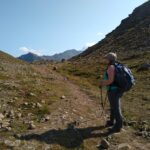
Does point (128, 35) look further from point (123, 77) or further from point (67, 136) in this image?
point (67, 136)

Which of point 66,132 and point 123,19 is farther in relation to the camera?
point 123,19

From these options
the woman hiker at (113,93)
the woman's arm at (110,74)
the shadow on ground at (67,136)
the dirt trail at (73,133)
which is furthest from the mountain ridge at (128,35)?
the shadow on ground at (67,136)

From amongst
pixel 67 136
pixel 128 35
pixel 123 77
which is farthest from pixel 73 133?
pixel 128 35

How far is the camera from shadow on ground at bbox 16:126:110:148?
12191mm

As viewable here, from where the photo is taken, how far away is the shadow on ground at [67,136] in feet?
40.0

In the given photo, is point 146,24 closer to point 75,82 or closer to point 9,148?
point 75,82

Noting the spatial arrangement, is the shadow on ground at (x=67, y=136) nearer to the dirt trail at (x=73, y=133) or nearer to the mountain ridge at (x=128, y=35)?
the dirt trail at (x=73, y=133)

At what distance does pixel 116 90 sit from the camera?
13.2 m

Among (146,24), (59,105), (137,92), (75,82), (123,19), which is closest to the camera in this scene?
(59,105)

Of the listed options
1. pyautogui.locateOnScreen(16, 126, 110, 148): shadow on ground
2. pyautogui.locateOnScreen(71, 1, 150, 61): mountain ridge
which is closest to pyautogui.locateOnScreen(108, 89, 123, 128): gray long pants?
pyautogui.locateOnScreen(16, 126, 110, 148): shadow on ground

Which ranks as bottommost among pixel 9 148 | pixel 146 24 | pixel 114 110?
pixel 9 148

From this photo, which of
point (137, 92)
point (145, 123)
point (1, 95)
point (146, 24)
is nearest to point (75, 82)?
point (137, 92)

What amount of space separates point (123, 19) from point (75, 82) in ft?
344

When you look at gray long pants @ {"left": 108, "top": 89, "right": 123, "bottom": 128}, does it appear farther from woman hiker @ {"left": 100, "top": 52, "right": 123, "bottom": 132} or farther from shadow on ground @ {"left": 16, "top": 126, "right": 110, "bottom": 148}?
shadow on ground @ {"left": 16, "top": 126, "right": 110, "bottom": 148}
